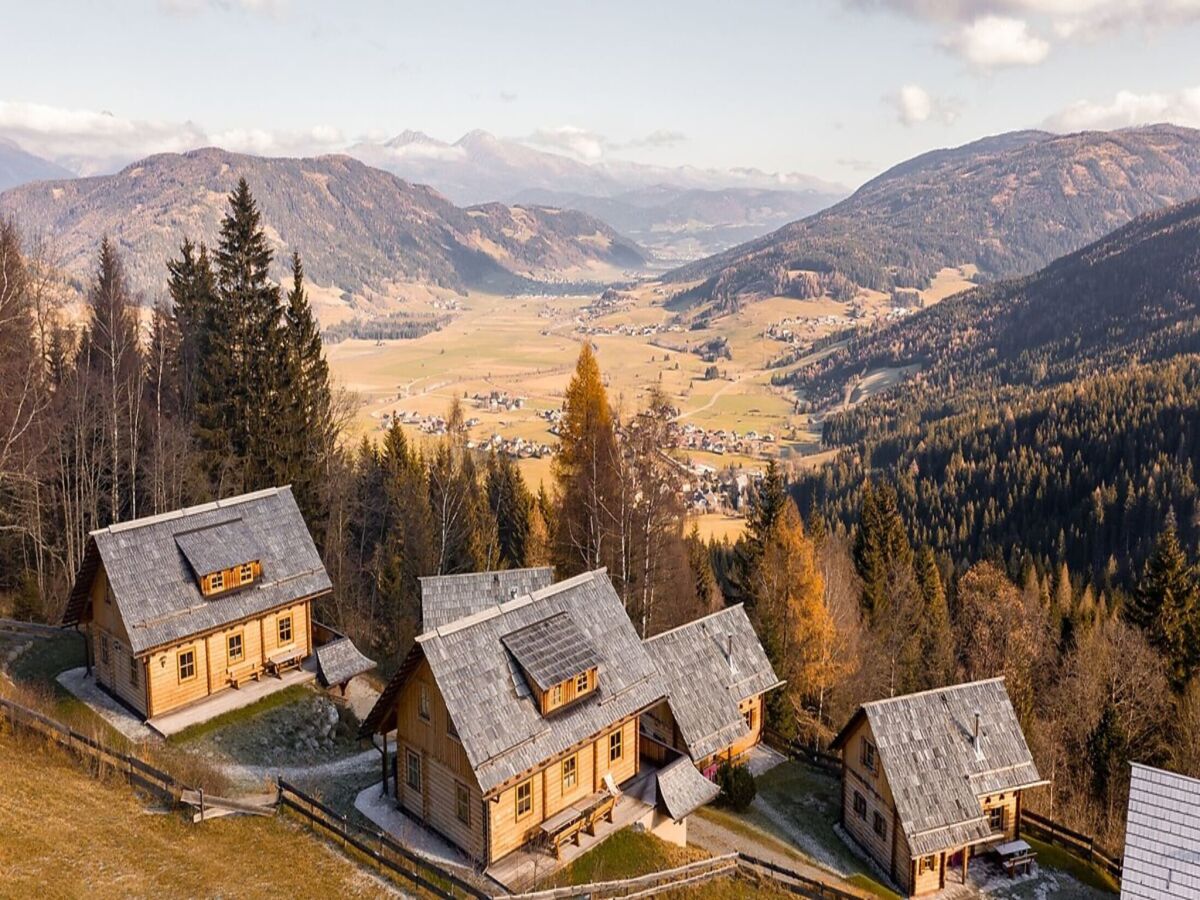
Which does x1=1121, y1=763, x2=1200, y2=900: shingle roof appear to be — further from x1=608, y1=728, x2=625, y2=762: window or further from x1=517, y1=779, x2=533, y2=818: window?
x1=517, y1=779, x2=533, y2=818: window

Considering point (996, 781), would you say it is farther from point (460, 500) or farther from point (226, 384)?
point (226, 384)

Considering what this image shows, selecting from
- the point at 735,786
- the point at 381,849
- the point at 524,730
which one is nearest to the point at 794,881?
the point at 735,786

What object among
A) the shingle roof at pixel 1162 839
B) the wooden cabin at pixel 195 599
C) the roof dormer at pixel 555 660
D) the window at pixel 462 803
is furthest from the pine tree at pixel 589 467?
the shingle roof at pixel 1162 839

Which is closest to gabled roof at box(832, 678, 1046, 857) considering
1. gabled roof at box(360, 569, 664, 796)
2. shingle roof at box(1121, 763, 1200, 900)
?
shingle roof at box(1121, 763, 1200, 900)

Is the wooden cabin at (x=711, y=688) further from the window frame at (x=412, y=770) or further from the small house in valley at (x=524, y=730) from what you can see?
the window frame at (x=412, y=770)

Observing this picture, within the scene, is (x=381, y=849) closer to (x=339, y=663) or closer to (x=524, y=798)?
(x=524, y=798)

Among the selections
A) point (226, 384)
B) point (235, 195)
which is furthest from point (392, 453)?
point (235, 195)
